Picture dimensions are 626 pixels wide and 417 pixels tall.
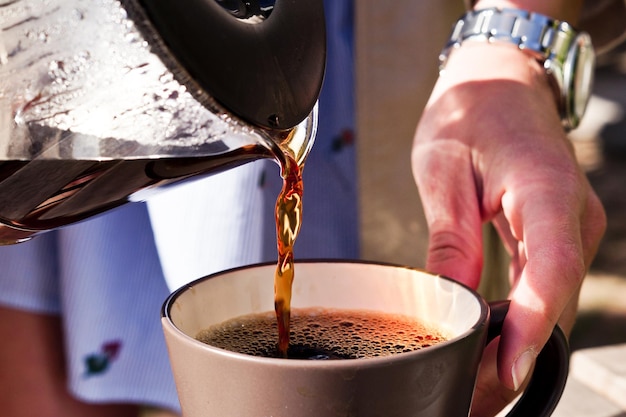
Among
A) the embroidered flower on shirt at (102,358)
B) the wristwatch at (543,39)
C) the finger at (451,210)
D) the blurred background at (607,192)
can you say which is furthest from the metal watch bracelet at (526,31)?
the blurred background at (607,192)

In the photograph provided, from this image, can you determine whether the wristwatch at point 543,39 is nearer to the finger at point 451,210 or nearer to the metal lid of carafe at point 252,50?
the finger at point 451,210

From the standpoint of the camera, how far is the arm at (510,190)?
1.85 feet

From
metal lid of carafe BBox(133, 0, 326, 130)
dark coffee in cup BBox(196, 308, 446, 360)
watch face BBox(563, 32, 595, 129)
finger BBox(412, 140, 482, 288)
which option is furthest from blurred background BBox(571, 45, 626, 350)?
metal lid of carafe BBox(133, 0, 326, 130)

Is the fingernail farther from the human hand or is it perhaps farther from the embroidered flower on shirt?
the embroidered flower on shirt

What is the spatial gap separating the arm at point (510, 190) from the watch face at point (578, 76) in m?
0.03

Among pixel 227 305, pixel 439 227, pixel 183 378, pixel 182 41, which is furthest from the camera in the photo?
pixel 439 227

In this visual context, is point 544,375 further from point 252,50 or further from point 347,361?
point 252,50

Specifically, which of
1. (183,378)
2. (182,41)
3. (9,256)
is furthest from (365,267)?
(9,256)

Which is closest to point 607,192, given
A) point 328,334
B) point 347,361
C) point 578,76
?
point 578,76

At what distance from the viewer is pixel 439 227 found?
28.5 inches

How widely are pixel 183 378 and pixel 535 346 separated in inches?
8.6

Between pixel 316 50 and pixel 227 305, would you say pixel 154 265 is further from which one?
pixel 316 50

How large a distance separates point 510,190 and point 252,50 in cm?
35

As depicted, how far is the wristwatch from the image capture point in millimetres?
821
